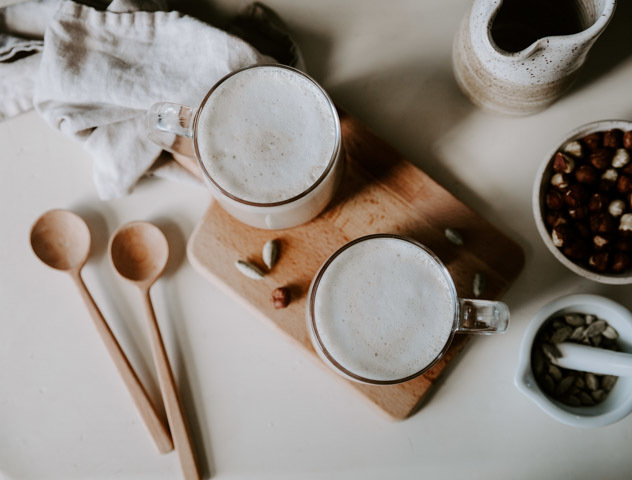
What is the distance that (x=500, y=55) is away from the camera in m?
0.59

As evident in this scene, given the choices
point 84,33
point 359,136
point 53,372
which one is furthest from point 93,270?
point 359,136

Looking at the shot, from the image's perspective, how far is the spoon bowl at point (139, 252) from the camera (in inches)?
30.5

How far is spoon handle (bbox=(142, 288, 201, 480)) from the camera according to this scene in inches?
29.6

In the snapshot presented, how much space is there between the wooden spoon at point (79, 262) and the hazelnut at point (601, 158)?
70 centimetres

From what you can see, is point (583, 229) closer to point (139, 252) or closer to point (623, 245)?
point (623, 245)

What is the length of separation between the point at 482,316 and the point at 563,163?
0.77ft

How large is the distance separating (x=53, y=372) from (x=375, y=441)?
0.50 m

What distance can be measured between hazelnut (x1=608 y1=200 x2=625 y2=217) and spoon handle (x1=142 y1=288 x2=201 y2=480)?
0.65 m

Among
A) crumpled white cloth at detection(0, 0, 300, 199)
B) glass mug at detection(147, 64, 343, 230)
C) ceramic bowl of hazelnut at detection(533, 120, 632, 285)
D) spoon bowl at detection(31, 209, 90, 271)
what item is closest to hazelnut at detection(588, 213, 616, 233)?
ceramic bowl of hazelnut at detection(533, 120, 632, 285)

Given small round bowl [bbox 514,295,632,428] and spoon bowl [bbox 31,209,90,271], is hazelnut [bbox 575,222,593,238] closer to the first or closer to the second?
small round bowl [bbox 514,295,632,428]

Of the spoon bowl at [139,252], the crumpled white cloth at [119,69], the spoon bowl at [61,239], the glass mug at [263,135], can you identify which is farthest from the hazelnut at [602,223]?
the spoon bowl at [61,239]

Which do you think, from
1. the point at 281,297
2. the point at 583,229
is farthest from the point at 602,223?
the point at 281,297

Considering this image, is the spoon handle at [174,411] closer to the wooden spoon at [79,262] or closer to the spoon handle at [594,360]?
the wooden spoon at [79,262]

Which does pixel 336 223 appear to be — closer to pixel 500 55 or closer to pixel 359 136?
pixel 359 136
